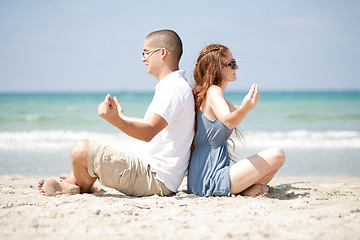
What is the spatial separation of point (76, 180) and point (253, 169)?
1.61 meters

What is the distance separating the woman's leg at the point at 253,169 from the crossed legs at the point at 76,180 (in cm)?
130

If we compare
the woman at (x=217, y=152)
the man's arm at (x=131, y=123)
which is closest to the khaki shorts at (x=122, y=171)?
the woman at (x=217, y=152)

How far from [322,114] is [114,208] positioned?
1724 centimetres

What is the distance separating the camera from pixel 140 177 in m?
3.43

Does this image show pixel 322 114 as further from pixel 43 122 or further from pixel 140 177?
pixel 140 177

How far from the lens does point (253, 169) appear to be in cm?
341

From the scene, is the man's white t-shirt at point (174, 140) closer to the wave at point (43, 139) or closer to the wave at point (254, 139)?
the wave at point (43, 139)

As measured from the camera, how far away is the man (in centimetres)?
327

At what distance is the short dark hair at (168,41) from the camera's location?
3.45 metres

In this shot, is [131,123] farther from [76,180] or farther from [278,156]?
[278,156]

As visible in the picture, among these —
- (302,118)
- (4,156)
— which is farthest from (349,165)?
(302,118)

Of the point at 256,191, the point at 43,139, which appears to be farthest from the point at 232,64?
the point at 43,139

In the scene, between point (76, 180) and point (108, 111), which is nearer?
point (108, 111)

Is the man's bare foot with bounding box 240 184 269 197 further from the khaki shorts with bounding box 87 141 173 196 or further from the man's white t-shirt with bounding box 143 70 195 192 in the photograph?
the khaki shorts with bounding box 87 141 173 196
